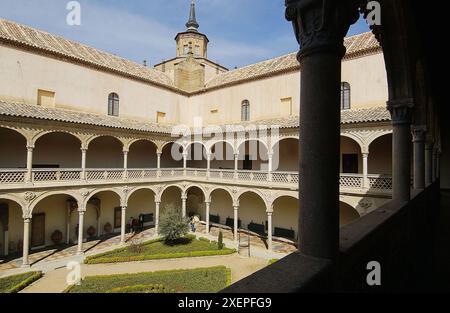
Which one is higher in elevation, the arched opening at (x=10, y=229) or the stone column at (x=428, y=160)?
the stone column at (x=428, y=160)

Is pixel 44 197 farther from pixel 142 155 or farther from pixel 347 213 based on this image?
pixel 347 213

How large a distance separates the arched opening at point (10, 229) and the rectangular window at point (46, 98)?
6.29 meters

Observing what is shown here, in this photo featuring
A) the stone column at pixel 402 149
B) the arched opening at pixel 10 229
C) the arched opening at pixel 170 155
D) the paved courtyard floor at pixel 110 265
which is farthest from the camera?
the arched opening at pixel 170 155

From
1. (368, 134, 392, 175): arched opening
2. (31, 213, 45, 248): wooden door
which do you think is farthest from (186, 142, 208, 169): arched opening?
(368, 134, 392, 175): arched opening

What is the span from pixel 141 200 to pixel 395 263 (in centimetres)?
2093

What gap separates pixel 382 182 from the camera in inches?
535

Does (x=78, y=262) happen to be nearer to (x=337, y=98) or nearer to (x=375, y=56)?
(x=337, y=98)

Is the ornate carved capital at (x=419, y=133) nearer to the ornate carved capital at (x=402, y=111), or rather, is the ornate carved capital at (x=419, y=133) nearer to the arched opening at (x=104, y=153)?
the ornate carved capital at (x=402, y=111)

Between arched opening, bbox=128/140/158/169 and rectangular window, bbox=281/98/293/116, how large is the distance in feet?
38.5

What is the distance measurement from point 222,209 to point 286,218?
645 cm

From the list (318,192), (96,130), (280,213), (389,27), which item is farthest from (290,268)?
(280,213)

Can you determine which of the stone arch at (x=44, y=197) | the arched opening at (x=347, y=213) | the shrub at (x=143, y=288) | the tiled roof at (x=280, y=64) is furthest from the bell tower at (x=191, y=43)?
the shrub at (x=143, y=288)

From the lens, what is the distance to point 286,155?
2047 cm

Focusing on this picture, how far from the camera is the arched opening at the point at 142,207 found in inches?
876
